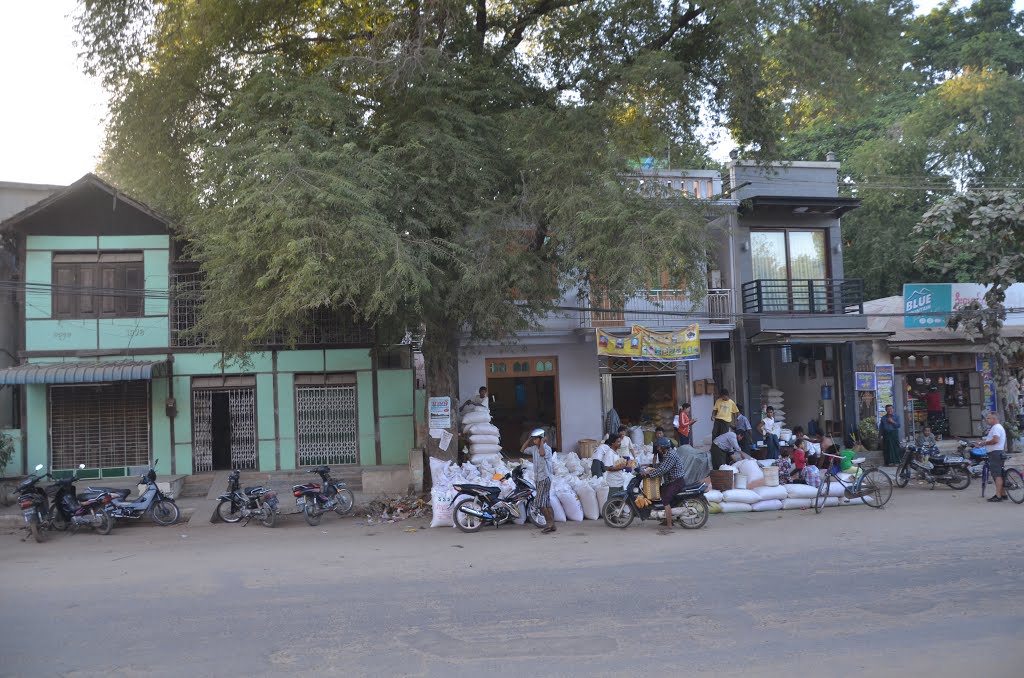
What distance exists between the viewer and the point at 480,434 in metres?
16.5

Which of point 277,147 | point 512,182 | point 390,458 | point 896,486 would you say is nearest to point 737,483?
point 896,486

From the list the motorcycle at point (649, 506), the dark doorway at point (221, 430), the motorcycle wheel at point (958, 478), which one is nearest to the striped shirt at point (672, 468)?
the motorcycle at point (649, 506)

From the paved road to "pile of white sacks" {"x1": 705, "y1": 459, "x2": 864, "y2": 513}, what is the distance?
1.42m

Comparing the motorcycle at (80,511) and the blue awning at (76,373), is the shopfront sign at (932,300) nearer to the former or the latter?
the blue awning at (76,373)

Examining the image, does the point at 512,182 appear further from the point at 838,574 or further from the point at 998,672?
the point at 998,672

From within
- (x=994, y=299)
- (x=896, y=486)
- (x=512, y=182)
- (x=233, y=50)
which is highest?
(x=233, y=50)

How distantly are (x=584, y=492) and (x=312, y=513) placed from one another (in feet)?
15.5

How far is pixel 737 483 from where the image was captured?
1419cm

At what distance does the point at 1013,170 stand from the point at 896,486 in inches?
647

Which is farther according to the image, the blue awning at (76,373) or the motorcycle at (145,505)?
the blue awning at (76,373)

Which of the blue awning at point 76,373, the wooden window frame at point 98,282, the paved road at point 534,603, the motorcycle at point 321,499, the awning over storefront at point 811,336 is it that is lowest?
the paved road at point 534,603

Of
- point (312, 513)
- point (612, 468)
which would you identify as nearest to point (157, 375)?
point (312, 513)

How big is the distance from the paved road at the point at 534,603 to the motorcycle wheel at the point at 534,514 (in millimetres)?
427

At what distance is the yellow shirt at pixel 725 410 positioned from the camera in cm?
1739
